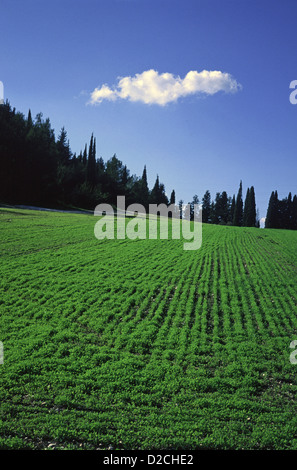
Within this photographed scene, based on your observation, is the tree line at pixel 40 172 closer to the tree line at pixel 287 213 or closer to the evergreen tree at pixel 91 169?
the evergreen tree at pixel 91 169

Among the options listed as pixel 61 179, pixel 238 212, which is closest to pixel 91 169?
pixel 61 179

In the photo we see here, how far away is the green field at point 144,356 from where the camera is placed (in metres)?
7.88

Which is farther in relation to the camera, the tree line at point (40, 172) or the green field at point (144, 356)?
the tree line at point (40, 172)

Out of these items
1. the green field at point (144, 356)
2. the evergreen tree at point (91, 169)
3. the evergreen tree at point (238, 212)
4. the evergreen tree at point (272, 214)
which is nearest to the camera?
the green field at point (144, 356)

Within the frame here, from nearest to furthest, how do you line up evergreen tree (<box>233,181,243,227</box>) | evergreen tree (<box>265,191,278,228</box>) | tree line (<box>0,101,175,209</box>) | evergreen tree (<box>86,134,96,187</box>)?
tree line (<box>0,101,175,209</box>) < evergreen tree (<box>86,134,96,187</box>) < evergreen tree (<box>233,181,243,227</box>) < evergreen tree (<box>265,191,278,228</box>)

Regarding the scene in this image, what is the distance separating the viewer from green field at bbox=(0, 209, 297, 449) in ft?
25.8

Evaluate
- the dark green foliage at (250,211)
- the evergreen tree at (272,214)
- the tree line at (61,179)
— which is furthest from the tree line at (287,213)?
the dark green foliage at (250,211)

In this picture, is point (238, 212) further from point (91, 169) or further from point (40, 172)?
point (40, 172)

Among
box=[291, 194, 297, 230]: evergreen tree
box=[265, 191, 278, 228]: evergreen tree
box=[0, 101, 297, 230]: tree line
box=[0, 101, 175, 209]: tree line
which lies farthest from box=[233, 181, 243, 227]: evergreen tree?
box=[0, 101, 175, 209]: tree line

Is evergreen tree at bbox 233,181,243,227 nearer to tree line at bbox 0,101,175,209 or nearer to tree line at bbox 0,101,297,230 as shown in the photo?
tree line at bbox 0,101,297,230

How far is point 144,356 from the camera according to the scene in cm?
1143

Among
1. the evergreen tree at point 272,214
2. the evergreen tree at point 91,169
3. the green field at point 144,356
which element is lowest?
the green field at point 144,356

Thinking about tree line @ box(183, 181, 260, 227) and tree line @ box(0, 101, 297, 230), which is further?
tree line @ box(183, 181, 260, 227)
